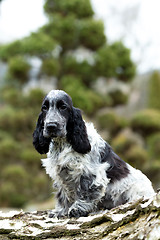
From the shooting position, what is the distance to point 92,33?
21.2 meters

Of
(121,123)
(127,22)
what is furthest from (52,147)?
(127,22)

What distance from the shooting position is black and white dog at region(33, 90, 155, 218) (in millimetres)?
5117

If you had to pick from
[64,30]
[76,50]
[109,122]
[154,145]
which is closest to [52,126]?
[109,122]

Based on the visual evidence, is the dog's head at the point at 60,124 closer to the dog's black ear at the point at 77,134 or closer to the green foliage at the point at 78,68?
the dog's black ear at the point at 77,134

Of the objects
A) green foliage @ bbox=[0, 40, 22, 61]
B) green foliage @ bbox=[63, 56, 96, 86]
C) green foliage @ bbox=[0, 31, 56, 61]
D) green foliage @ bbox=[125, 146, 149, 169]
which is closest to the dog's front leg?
green foliage @ bbox=[0, 31, 56, 61]

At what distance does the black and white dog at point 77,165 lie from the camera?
512cm

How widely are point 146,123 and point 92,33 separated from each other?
671cm

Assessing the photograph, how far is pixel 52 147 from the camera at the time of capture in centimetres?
552

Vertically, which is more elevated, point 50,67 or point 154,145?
point 50,67

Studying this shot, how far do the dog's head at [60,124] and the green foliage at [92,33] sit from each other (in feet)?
53.4

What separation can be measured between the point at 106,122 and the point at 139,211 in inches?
700

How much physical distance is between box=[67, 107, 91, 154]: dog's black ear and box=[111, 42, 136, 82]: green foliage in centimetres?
1708

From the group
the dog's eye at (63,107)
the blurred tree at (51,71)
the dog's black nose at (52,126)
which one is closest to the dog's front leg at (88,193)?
the dog's black nose at (52,126)

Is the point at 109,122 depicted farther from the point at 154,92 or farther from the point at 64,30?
the point at 154,92
